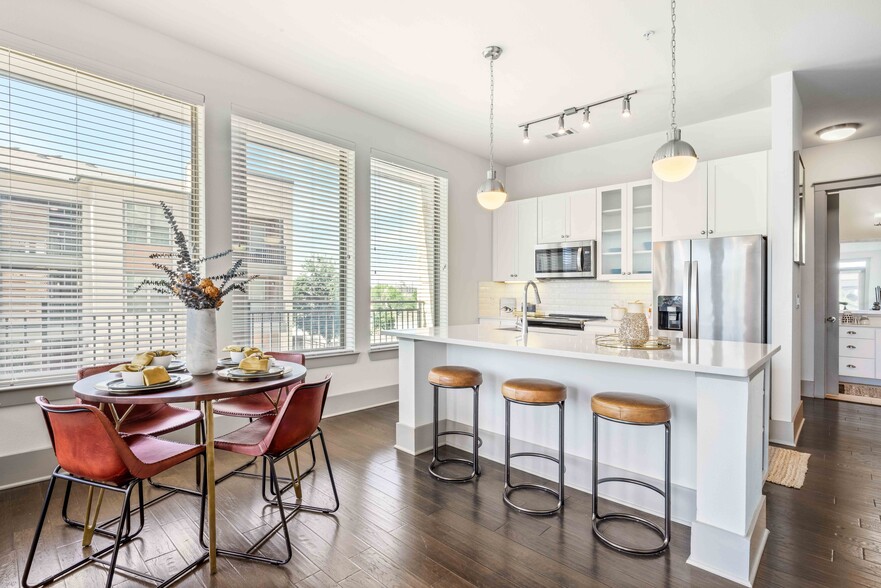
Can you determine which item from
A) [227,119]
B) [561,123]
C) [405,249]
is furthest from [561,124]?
[227,119]

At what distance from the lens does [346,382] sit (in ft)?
14.3

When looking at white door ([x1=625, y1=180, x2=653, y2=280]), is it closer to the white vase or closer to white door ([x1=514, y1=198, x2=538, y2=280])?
white door ([x1=514, y1=198, x2=538, y2=280])

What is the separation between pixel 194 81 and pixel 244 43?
0.49 meters

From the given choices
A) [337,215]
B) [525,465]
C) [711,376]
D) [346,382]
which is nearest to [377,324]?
[346,382]

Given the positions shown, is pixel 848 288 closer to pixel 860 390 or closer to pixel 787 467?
pixel 860 390

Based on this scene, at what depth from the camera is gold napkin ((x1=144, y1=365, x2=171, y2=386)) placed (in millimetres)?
1854

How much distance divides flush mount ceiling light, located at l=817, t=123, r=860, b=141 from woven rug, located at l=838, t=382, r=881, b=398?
300cm

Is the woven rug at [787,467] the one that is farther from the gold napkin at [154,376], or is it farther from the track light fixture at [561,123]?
the gold napkin at [154,376]

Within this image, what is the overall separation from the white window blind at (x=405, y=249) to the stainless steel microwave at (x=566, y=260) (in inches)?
49.8

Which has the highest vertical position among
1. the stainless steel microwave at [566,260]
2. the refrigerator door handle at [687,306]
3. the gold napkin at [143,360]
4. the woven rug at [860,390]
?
the stainless steel microwave at [566,260]

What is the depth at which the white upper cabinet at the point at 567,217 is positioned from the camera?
17.1 ft

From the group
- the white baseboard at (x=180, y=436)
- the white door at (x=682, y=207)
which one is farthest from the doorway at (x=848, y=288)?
the white baseboard at (x=180, y=436)

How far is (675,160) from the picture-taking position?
255 cm

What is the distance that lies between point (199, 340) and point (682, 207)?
14.7 feet
